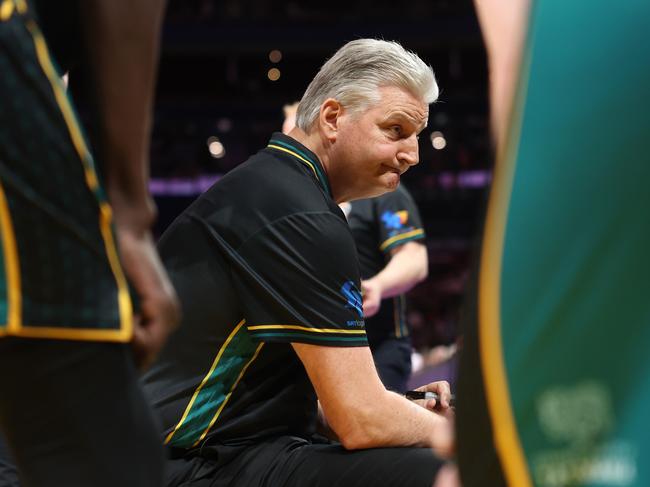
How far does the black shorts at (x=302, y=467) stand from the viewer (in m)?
1.93

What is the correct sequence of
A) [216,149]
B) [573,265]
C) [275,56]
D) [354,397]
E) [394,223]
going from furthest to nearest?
[216,149] < [275,56] < [394,223] < [354,397] < [573,265]

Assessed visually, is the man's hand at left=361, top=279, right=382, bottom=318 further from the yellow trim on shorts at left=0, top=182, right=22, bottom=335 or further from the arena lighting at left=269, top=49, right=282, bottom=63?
the arena lighting at left=269, top=49, right=282, bottom=63

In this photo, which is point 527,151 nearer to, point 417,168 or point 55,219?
point 55,219

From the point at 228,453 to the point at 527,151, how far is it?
1253 mm

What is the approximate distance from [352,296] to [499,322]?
1052mm

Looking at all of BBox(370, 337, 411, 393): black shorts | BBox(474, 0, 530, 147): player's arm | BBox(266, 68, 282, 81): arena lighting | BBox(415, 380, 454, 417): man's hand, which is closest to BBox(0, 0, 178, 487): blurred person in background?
BBox(474, 0, 530, 147): player's arm

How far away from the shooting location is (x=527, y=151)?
0.94 meters

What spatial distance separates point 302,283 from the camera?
1.95 meters

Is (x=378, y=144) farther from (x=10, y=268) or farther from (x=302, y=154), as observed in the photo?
(x=10, y=268)

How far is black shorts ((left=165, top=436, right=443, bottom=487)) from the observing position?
1.93 m

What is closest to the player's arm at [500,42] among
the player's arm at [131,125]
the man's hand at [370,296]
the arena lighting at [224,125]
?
the player's arm at [131,125]

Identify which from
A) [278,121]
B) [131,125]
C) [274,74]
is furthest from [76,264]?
[274,74]

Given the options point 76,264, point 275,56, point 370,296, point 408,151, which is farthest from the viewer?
point 275,56

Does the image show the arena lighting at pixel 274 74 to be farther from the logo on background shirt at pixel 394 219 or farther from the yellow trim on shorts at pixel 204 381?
the yellow trim on shorts at pixel 204 381
